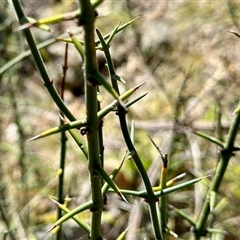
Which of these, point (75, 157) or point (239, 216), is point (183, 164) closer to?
point (239, 216)

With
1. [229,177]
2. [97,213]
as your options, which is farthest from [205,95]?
[97,213]

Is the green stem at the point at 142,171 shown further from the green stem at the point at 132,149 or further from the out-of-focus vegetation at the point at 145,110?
the out-of-focus vegetation at the point at 145,110

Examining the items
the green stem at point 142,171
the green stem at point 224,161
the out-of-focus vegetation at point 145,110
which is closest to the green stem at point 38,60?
the green stem at point 142,171

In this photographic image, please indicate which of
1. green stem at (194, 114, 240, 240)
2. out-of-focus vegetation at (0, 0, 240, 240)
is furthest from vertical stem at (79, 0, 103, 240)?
out-of-focus vegetation at (0, 0, 240, 240)

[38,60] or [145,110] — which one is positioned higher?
[38,60]

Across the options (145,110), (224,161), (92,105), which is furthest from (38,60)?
(145,110)

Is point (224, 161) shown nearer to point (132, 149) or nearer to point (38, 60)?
point (132, 149)
